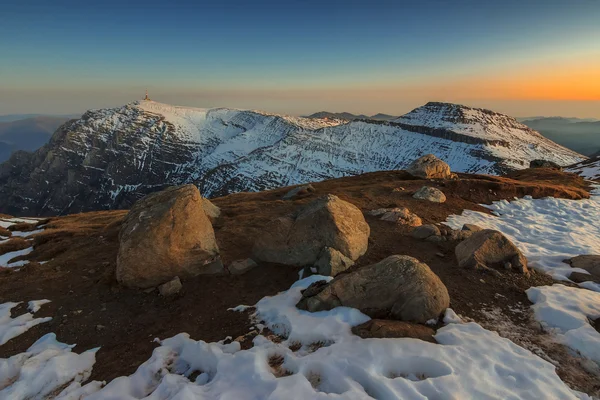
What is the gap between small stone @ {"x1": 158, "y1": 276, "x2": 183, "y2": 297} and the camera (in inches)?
555

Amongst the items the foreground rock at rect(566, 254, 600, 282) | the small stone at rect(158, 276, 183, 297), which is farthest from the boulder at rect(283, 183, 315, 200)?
the foreground rock at rect(566, 254, 600, 282)

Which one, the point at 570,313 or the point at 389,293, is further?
the point at 389,293

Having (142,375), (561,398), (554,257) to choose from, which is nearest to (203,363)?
(142,375)

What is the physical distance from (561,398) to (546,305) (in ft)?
16.8

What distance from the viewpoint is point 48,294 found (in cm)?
1509

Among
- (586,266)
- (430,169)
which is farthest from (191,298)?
(430,169)

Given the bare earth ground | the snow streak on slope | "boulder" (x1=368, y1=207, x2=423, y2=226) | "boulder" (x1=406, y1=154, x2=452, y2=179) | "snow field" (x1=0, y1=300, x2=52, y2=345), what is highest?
"boulder" (x1=406, y1=154, x2=452, y2=179)

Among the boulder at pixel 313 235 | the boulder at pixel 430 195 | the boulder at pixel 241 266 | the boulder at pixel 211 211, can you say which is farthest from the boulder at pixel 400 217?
the boulder at pixel 211 211

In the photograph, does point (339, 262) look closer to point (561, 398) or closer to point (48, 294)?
point (561, 398)

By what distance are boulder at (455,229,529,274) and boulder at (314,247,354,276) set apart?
18.1ft

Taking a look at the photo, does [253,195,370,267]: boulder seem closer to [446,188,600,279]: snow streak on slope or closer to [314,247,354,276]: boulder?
[314,247,354,276]: boulder

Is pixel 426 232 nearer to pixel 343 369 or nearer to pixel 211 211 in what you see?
pixel 343 369

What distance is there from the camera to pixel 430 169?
40.7m

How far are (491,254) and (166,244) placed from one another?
49.6 ft
